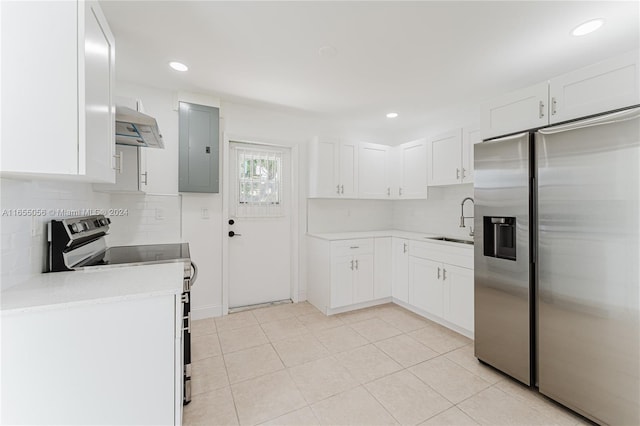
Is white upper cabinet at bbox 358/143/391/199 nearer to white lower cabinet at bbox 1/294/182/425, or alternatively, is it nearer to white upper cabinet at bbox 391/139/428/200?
white upper cabinet at bbox 391/139/428/200

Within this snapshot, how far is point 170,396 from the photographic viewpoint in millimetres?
Result: 1239

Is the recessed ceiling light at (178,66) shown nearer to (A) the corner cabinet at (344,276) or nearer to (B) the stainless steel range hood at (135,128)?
(B) the stainless steel range hood at (135,128)

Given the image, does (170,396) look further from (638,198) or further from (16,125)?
(638,198)

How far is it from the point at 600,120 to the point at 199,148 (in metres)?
3.21

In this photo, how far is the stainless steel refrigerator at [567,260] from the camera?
1.48 meters

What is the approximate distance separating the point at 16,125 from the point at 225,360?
6.69 feet

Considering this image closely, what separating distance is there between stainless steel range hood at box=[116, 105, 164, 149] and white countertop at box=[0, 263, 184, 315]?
883 mm

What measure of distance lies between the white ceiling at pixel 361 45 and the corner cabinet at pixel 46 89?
748 mm

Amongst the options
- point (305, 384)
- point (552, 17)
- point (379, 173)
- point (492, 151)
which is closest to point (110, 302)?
point (305, 384)

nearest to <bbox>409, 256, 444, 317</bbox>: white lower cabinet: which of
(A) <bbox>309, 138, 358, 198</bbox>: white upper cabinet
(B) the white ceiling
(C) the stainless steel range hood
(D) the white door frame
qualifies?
(A) <bbox>309, 138, 358, 198</bbox>: white upper cabinet

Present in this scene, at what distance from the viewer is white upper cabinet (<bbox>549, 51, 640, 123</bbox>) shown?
1.51 metres

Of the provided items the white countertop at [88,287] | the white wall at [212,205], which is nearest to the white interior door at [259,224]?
the white wall at [212,205]

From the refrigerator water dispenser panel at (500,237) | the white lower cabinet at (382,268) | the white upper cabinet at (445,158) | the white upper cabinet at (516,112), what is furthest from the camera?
the white lower cabinet at (382,268)

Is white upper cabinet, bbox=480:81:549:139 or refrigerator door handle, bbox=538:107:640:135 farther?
white upper cabinet, bbox=480:81:549:139
